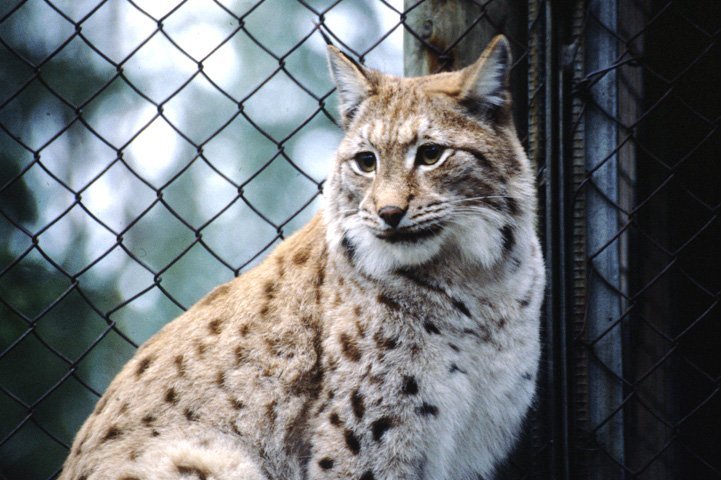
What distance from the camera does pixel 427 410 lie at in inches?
111

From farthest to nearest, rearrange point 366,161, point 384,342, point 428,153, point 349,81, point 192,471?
point 349,81 → point 366,161 → point 428,153 → point 384,342 → point 192,471

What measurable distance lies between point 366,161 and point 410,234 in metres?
0.36

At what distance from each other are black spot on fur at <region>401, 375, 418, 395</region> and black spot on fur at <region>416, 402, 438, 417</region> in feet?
0.17

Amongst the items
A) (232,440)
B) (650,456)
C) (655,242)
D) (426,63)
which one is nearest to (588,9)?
(426,63)

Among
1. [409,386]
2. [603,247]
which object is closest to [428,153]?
[409,386]

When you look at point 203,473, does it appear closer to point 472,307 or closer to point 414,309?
point 414,309

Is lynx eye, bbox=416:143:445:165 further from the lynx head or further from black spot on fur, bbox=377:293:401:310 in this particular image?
black spot on fur, bbox=377:293:401:310

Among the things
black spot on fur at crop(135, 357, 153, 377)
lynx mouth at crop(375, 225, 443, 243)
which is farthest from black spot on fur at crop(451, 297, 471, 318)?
black spot on fur at crop(135, 357, 153, 377)

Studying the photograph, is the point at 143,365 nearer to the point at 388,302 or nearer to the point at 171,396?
the point at 171,396

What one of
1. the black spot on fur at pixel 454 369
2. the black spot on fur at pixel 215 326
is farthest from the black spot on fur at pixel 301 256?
the black spot on fur at pixel 454 369

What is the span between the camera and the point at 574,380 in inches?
136

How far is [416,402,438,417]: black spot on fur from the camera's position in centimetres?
280

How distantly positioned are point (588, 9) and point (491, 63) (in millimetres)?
823

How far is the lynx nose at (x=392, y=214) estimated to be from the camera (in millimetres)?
2818
